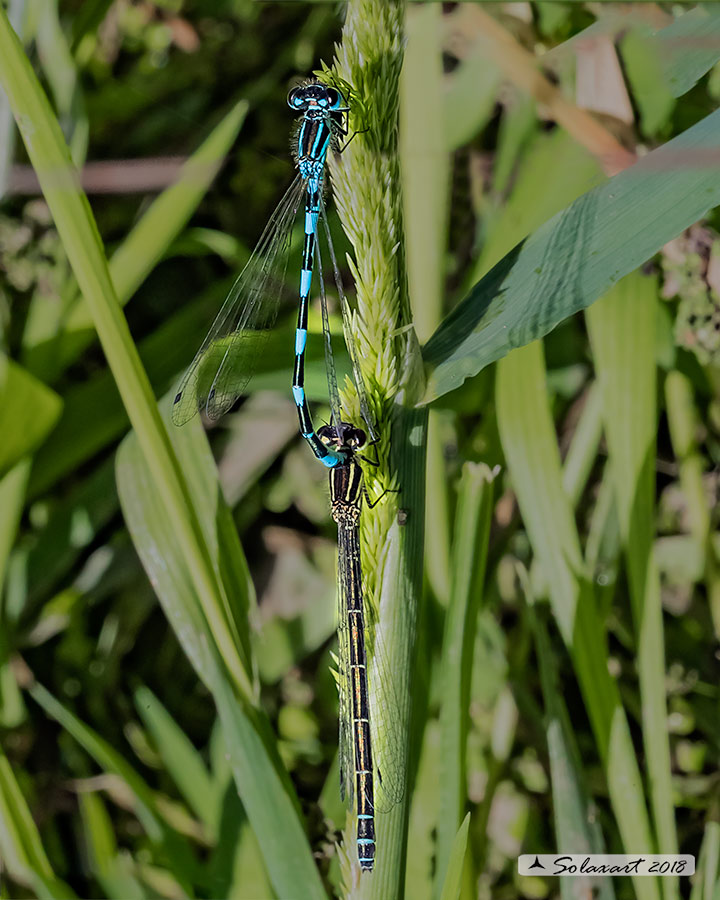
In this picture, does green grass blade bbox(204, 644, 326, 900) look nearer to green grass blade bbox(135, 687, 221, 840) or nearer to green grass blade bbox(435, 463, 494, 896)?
green grass blade bbox(435, 463, 494, 896)

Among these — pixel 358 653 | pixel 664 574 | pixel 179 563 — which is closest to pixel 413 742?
pixel 358 653

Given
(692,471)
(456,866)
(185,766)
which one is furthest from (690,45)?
(185,766)

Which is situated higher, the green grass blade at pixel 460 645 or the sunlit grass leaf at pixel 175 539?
the sunlit grass leaf at pixel 175 539

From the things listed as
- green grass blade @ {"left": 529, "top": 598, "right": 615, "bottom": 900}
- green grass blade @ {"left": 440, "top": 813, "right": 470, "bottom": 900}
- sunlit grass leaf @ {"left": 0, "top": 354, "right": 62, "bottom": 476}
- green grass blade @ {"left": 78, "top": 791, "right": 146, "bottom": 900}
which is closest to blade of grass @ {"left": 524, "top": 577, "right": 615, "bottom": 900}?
green grass blade @ {"left": 529, "top": 598, "right": 615, "bottom": 900}

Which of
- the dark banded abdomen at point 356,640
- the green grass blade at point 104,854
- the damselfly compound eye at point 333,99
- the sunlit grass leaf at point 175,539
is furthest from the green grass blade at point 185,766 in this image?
the damselfly compound eye at point 333,99

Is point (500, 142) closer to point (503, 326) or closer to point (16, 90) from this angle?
point (503, 326)

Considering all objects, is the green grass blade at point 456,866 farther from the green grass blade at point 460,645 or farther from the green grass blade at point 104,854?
the green grass blade at point 104,854

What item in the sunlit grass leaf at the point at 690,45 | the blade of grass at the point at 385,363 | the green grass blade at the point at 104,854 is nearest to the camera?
the blade of grass at the point at 385,363
